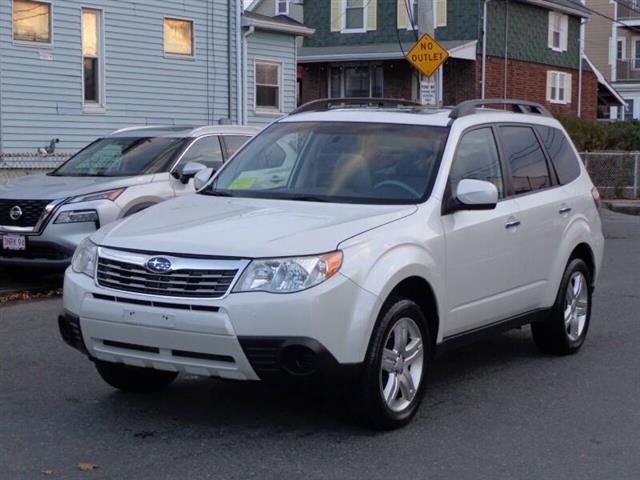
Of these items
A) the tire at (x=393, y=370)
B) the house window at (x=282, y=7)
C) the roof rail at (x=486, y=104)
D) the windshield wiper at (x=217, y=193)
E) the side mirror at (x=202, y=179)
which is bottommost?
the tire at (x=393, y=370)

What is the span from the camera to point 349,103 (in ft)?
26.2

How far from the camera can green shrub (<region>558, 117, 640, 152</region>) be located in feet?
97.2

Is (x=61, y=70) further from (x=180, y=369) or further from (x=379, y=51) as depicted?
(x=379, y=51)

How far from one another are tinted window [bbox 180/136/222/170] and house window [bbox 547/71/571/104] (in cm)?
2872

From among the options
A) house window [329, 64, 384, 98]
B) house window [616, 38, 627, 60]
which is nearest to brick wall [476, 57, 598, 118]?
house window [329, 64, 384, 98]

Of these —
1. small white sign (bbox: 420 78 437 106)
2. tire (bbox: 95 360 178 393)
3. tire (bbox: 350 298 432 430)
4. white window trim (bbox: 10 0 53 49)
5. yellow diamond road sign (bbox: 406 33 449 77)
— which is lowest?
tire (bbox: 95 360 178 393)

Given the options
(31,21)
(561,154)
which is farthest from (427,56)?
(561,154)

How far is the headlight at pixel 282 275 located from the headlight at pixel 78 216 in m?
5.83

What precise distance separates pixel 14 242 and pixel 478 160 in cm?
579

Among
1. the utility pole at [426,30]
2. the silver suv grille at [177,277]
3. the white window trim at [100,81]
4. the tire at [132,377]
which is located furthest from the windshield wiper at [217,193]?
the white window trim at [100,81]

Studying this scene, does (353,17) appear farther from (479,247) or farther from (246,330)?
(246,330)

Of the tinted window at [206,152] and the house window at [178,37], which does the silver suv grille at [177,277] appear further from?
the house window at [178,37]

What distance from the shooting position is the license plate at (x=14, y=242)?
1092 cm

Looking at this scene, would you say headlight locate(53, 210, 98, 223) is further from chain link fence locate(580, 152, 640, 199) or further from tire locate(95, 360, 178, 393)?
chain link fence locate(580, 152, 640, 199)
